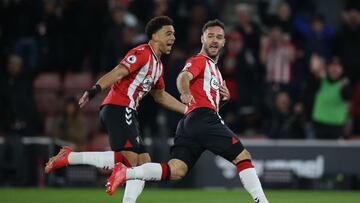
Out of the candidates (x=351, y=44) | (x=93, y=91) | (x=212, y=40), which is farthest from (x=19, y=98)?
(x=93, y=91)

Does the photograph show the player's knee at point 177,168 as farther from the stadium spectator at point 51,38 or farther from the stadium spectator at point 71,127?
the stadium spectator at point 51,38

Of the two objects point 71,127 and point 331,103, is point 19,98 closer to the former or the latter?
point 71,127

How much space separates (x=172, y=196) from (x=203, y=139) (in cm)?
519

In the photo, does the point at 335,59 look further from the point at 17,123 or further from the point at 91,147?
the point at 17,123

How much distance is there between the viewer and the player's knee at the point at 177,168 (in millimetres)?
10141

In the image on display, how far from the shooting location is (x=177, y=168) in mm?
10156

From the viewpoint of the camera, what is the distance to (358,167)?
56.9 ft

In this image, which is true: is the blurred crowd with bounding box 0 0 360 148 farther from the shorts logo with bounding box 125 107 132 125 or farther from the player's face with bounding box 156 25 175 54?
the shorts logo with bounding box 125 107 132 125

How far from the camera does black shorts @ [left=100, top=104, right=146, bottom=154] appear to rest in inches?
421

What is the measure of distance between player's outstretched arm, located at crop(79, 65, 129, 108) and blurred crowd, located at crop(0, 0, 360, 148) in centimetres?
718

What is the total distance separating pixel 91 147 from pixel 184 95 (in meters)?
9.12

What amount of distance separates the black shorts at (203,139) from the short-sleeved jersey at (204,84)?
0.09 meters

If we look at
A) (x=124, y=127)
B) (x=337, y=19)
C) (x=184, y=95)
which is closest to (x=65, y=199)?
(x=124, y=127)

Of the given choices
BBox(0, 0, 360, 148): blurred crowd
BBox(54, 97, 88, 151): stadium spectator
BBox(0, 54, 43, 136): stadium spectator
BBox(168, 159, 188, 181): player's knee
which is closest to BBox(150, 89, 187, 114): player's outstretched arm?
BBox(168, 159, 188, 181): player's knee
